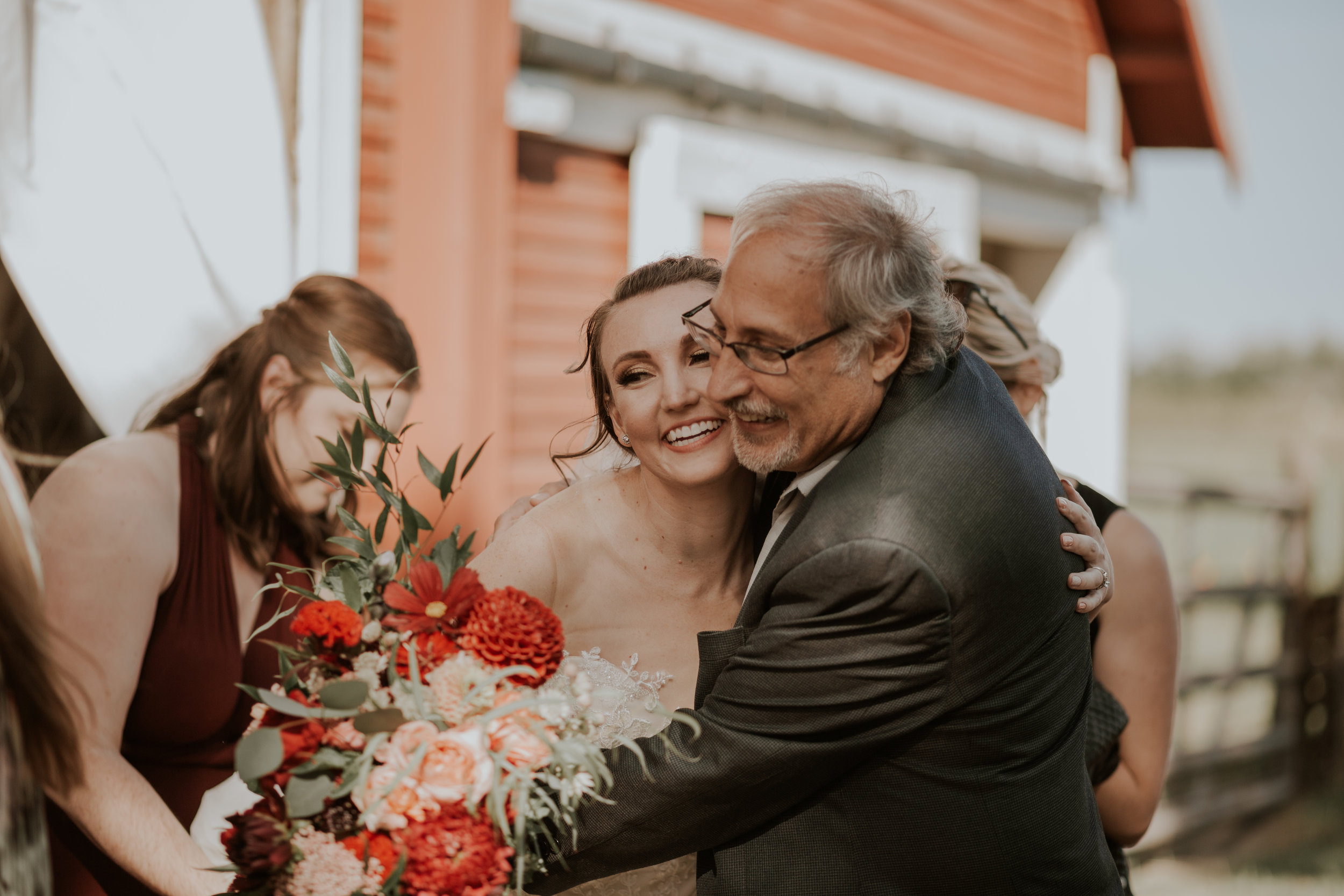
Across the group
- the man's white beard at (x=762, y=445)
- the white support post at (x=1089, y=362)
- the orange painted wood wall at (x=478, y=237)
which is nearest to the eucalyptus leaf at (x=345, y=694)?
the man's white beard at (x=762, y=445)

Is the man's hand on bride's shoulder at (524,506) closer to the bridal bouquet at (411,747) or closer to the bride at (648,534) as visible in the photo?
the bride at (648,534)

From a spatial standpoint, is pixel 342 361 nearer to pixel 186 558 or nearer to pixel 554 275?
pixel 186 558

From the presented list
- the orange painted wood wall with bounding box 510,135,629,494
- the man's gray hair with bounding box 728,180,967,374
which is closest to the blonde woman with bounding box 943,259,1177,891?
the man's gray hair with bounding box 728,180,967,374

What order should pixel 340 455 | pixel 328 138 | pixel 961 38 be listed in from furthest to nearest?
1. pixel 961 38
2. pixel 328 138
3. pixel 340 455

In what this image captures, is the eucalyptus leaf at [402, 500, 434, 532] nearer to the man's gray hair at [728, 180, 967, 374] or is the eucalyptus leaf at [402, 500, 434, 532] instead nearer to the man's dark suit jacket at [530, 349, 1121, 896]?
the man's dark suit jacket at [530, 349, 1121, 896]

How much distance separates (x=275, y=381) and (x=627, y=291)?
41.3 inches

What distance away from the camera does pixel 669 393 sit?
209 cm

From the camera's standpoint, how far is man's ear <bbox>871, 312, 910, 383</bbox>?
5.84 feet

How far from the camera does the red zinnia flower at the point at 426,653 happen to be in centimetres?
155

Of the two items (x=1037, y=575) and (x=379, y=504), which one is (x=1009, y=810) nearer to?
(x=1037, y=575)

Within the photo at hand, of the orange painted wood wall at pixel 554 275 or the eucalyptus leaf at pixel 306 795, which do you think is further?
the orange painted wood wall at pixel 554 275

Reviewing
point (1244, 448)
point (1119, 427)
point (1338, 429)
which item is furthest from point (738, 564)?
Result: point (1244, 448)

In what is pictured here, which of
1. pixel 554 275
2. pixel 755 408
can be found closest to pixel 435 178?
pixel 554 275

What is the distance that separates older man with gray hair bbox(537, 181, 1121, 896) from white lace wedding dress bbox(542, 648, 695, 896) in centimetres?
30
